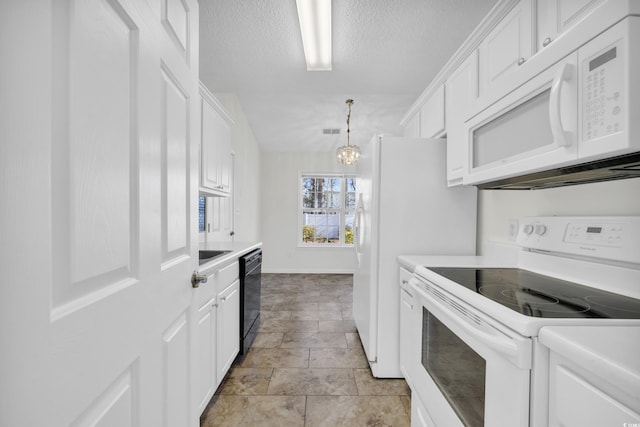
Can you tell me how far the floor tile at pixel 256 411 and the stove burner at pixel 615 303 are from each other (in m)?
1.46

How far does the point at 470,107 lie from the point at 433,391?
4.31ft

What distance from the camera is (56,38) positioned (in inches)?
18.2

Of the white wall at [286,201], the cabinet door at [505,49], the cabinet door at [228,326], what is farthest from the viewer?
the white wall at [286,201]

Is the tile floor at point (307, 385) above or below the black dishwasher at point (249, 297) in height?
below

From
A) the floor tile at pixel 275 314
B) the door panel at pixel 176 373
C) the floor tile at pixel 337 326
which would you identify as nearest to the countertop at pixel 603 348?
the door panel at pixel 176 373

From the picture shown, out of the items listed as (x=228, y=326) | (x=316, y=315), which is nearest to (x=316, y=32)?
(x=228, y=326)

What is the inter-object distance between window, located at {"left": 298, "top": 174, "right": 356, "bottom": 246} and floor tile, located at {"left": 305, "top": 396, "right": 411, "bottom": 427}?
4084 millimetres

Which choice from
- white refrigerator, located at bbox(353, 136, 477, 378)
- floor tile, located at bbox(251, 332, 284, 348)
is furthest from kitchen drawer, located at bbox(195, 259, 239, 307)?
white refrigerator, located at bbox(353, 136, 477, 378)

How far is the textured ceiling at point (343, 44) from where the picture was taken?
2021mm

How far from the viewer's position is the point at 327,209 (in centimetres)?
590

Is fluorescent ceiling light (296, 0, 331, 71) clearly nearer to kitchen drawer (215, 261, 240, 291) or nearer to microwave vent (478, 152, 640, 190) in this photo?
microwave vent (478, 152, 640, 190)

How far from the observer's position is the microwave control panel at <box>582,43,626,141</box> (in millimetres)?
771

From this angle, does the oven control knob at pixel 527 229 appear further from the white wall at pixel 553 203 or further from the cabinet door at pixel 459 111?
the cabinet door at pixel 459 111

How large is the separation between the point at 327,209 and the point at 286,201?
2.74 feet
